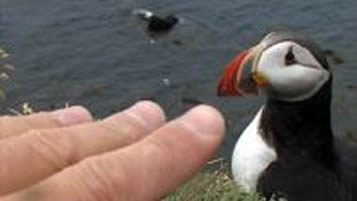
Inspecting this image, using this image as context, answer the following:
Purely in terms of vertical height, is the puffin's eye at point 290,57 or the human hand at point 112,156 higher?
the human hand at point 112,156

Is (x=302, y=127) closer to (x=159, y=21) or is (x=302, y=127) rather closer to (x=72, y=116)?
(x=72, y=116)

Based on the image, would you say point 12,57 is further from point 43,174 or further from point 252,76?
point 43,174

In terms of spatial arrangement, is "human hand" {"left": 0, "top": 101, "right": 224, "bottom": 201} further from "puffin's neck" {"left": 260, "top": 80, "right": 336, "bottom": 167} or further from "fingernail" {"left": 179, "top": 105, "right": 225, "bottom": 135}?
"puffin's neck" {"left": 260, "top": 80, "right": 336, "bottom": 167}

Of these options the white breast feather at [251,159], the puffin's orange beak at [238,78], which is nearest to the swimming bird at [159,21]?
the white breast feather at [251,159]

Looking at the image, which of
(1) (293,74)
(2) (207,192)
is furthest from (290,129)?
(2) (207,192)

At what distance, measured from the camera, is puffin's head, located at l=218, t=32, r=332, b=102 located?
25.7ft

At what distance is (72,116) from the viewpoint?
2047mm

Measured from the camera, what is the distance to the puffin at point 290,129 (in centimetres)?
778

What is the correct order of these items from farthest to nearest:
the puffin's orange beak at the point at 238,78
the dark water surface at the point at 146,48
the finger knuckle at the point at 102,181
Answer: the dark water surface at the point at 146,48 < the puffin's orange beak at the point at 238,78 < the finger knuckle at the point at 102,181

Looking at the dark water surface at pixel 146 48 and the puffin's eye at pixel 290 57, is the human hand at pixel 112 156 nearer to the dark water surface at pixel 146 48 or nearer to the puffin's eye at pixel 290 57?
the puffin's eye at pixel 290 57

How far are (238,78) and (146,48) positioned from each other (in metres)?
9.67

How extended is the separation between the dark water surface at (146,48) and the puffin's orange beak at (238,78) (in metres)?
5.98

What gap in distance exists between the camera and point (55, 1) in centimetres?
1884

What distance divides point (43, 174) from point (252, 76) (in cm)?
627
